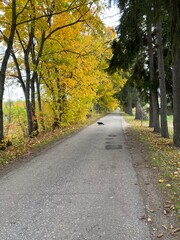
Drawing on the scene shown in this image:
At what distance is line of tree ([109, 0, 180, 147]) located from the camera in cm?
707

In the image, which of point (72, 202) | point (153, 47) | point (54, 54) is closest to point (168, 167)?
point (72, 202)

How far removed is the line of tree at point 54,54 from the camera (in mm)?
11477

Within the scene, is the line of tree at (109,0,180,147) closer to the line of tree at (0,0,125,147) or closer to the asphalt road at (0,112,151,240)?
the line of tree at (0,0,125,147)

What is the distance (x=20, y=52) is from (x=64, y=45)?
360 cm

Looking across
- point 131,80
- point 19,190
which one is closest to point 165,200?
point 19,190

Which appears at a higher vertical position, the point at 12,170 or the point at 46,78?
the point at 46,78

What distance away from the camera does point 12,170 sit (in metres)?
6.84

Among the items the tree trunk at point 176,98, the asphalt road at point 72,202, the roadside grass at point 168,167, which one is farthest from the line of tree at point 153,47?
the asphalt road at point 72,202

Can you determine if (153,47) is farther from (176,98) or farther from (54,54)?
(176,98)

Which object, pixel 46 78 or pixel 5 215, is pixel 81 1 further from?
pixel 5 215

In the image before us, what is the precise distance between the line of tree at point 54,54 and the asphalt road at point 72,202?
7053 mm

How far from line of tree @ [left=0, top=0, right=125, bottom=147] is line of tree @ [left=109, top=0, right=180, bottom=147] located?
157 cm

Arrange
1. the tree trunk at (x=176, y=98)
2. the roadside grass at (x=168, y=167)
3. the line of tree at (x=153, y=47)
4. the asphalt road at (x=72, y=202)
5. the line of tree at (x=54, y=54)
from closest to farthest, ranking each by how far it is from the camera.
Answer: the asphalt road at (x=72, y=202)
the roadside grass at (x=168, y=167)
the line of tree at (x=153, y=47)
the tree trunk at (x=176, y=98)
the line of tree at (x=54, y=54)

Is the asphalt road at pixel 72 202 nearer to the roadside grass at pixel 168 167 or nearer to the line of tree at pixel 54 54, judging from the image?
the roadside grass at pixel 168 167
